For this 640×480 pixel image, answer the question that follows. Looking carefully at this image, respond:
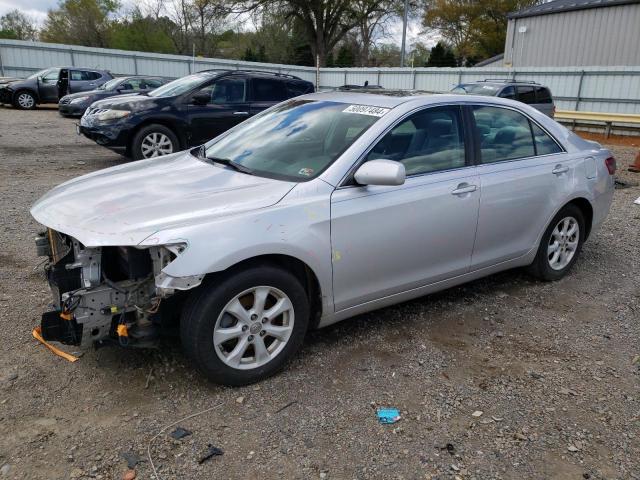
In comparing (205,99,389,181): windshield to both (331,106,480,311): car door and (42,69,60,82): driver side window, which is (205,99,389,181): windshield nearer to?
(331,106,480,311): car door

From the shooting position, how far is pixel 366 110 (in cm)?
379

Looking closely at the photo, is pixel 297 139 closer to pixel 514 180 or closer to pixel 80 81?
pixel 514 180

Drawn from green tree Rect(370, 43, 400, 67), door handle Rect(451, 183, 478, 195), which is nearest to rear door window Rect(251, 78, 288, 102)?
door handle Rect(451, 183, 478, 195)

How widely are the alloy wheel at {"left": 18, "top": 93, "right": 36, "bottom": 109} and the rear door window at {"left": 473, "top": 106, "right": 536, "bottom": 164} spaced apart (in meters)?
20.4

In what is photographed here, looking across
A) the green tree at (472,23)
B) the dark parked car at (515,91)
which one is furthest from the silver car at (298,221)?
the green tree at (472,23)

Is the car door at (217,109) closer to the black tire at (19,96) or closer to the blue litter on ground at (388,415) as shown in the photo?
the blue litter on ground at (388,415)

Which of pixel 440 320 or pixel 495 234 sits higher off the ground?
pixel 495 234

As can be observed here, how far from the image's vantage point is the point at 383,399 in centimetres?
312

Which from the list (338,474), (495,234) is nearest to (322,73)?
(495,234)

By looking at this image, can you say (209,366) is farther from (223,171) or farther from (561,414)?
(561,414)

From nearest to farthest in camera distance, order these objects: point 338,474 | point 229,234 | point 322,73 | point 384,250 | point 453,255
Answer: point 338,474 → point 229,234 → point 384,250 → point 453,255 → point 322,73

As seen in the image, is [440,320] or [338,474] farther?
[440,320]

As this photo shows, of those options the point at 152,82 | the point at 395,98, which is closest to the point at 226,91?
the point at 395,98

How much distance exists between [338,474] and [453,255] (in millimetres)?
1890
